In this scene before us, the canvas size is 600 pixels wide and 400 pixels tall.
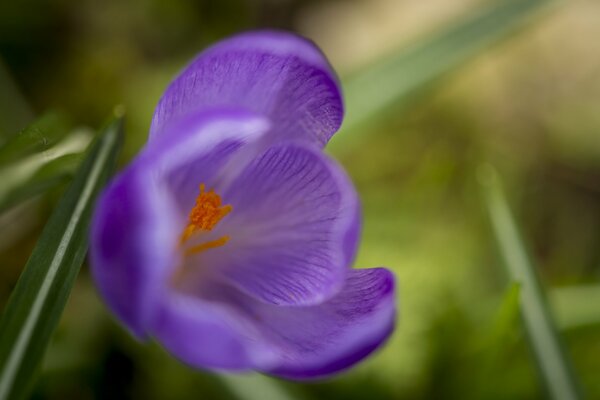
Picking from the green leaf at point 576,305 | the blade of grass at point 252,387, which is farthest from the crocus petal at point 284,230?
the green leaf at point 576,305

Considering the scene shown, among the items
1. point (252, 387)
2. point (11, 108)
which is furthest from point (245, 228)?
point (11, 108)

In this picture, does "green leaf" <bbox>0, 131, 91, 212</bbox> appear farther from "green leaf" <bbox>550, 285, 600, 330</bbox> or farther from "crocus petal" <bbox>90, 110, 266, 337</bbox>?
"green leaf" <bbox>550, 285, 600, 330</bbox>

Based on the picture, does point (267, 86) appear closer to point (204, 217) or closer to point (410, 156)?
point (204, 217)

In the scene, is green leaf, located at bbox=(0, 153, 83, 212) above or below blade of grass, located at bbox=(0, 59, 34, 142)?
below

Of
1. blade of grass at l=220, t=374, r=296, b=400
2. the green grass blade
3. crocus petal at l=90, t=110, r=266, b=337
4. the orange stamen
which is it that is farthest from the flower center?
the green grass blade

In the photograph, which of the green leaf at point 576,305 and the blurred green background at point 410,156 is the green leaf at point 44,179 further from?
the green leaf at point 576,305

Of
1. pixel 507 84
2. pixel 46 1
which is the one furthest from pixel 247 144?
pixel 507 84
